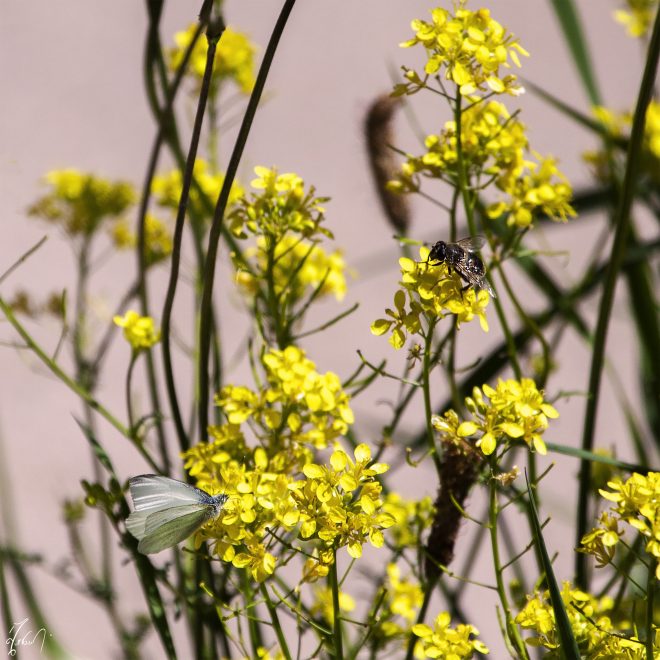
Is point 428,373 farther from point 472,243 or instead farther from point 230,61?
point 230,61

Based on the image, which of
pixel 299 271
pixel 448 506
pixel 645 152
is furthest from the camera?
pixel 645 152

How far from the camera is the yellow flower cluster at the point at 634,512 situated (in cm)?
41

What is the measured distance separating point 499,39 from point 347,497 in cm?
23

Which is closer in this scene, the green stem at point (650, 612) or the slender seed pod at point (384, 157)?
the green stem at point (650, 612)

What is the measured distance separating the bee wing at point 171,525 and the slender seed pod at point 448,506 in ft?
0.40

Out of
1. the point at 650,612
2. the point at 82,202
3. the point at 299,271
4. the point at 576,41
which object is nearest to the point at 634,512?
the point at 650,612

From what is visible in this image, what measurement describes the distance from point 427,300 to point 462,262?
30 mm

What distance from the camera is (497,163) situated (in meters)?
0.54

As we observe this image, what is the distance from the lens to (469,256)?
459 millimetres

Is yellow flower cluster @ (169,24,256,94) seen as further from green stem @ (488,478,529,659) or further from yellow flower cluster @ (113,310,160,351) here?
green stem @ (488,478,529,659)

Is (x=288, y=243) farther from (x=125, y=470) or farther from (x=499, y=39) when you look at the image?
(x=125, y=470)

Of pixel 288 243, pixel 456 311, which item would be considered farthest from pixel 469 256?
pixel 288 243

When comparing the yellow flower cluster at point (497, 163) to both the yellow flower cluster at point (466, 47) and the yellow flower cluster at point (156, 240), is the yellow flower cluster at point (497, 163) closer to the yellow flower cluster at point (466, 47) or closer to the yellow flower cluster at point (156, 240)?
the yellow flower cluster at point (466, 47)

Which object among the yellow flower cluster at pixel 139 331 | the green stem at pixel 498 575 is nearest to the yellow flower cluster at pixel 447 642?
the green stem at pixel 498 575
